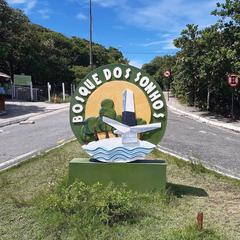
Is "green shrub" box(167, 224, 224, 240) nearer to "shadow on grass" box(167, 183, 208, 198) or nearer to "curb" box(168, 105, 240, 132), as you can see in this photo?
"shadow on grass" box(167, 183, 208, 198)

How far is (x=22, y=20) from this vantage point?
40.4 meters

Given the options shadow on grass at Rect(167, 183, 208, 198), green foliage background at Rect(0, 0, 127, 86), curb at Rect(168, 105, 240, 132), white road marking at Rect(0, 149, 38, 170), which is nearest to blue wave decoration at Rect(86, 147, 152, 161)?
shadow on grass at Rect(167, 183, 208, 198)

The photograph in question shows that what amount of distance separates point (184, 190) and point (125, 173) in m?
1.05

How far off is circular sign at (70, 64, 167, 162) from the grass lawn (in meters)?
0.98

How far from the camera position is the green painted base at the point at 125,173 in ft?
23.0

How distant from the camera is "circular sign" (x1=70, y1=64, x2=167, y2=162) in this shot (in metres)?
7.47

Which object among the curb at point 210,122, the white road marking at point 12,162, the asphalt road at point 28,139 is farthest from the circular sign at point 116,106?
the curb at point 210,122

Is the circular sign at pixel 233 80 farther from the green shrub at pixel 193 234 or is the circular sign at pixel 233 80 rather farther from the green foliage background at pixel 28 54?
the green shrub at pixel 193 234

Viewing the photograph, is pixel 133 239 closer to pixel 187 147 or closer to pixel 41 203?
pixel 41 203

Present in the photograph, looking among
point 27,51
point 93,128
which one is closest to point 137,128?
point 93,128

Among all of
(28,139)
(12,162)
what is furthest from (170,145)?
(12,162)

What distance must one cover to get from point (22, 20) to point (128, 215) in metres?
37.0

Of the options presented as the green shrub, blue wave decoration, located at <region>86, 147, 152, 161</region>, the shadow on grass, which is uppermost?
blue wave decoration, located at <region>86, 147, 152, 161</region>

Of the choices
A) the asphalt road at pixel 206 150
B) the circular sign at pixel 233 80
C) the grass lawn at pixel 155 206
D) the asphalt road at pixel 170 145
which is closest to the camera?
the grass lawn at pixel 155 206
